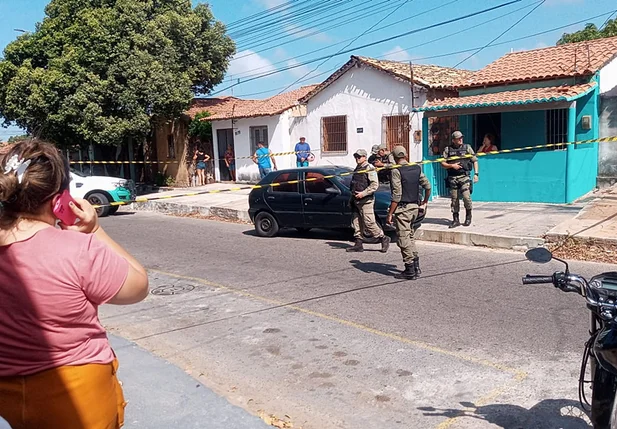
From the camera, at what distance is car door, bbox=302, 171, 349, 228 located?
37.2ft

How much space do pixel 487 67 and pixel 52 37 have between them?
14790mm

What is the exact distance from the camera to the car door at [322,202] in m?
11.4

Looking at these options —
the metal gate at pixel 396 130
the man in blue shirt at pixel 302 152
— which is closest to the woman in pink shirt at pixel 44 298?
the metal gate at pixel 396 130

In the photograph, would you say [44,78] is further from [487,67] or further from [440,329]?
[440,329]

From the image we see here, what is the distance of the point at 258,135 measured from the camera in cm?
2334

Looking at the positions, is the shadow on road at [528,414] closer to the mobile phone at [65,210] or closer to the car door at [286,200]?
the mobile phone at [65,210]

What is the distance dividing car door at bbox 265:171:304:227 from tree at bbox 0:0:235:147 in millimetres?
9839

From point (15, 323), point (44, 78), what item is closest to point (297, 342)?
point (15, 323)

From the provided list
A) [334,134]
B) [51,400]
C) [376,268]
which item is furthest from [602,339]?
[334,134]

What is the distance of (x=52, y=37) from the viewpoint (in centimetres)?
2103

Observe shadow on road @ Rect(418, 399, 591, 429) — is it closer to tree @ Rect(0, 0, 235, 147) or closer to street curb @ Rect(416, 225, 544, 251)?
street curb @ Rect(416, 225, 544, 251)

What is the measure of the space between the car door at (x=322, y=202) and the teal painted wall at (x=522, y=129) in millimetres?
6598

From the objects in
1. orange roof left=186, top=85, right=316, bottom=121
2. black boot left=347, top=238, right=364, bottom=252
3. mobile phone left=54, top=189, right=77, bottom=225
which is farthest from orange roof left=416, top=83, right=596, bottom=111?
mobile phone left=54, top=189, right=77, bottom=225

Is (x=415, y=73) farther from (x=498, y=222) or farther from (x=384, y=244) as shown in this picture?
(x=384, y=244)
